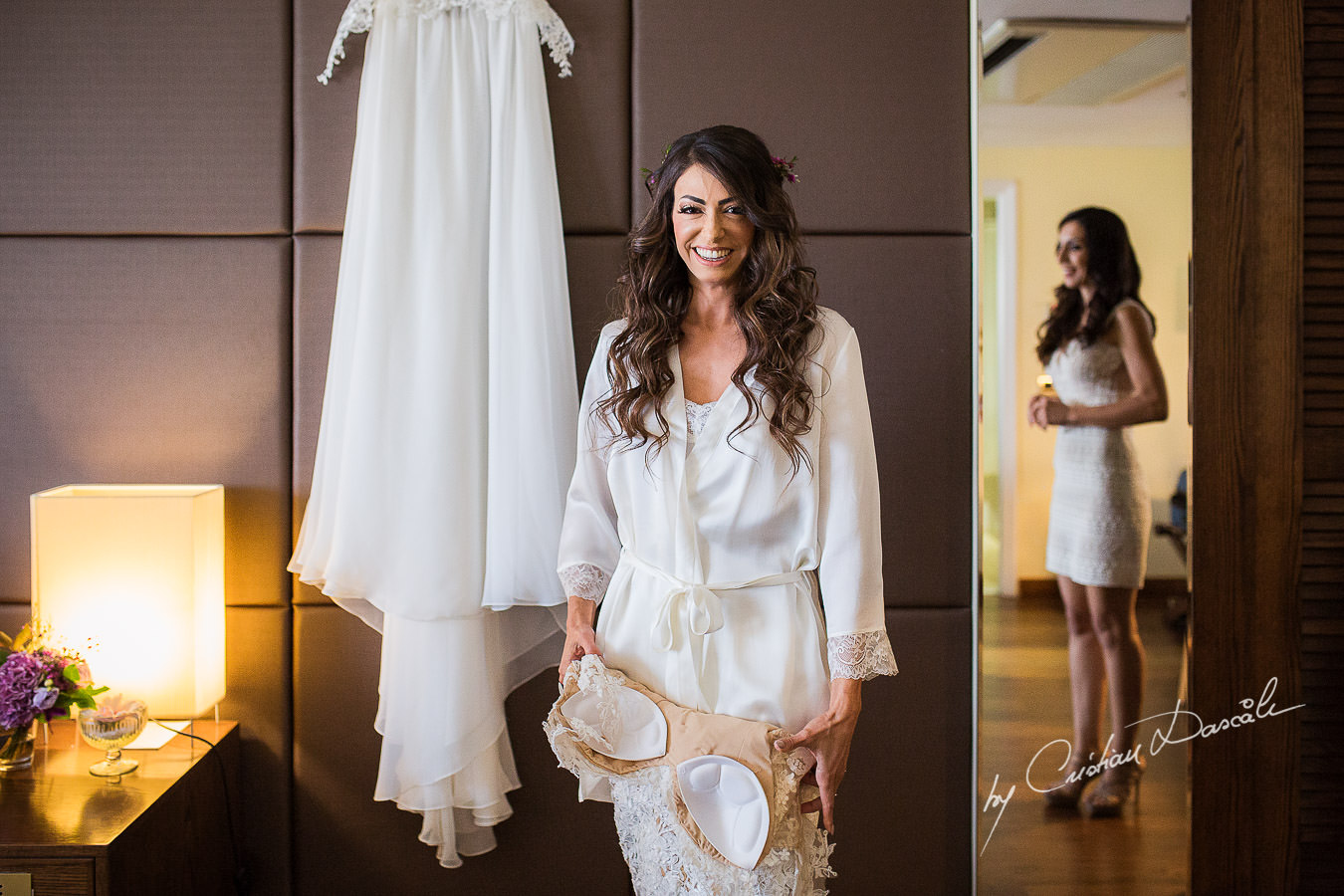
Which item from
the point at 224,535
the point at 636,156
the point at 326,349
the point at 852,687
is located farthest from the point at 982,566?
the point at 224,535

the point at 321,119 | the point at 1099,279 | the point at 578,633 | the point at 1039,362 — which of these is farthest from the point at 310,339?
the point at 1099,279

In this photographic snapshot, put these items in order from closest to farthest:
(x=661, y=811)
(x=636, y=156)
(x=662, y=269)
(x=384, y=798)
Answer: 1. (x=661, y=811)
2. (x=662, y=269)
3. (x=384, y=798)
4. (x=636, y=156)

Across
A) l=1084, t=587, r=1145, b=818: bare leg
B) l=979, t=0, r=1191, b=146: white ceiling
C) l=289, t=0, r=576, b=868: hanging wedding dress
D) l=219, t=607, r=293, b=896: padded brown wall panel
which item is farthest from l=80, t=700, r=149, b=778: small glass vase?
l=979, t=0, r=1191, b=146: white ceiling

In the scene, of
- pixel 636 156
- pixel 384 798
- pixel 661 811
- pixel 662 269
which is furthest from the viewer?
pixel 636 156

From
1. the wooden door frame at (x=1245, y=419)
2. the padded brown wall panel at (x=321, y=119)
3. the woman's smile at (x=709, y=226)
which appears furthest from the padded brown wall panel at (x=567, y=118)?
the wooden door frame at (x=1245, y=419)

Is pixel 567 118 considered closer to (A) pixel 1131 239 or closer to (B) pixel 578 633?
(B) pixel 578 633

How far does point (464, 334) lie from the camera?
1817 mm

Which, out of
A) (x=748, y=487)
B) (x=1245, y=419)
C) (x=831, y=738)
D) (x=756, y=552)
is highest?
(x=1245, y=419)

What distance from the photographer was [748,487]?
142 cm

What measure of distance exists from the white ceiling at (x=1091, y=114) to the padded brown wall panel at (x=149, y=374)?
5.49 feet

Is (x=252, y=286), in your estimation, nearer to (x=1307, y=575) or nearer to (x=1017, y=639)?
(x=1017, y=639)

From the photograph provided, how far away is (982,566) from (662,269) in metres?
1.05

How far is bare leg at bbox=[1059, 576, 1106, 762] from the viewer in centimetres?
202

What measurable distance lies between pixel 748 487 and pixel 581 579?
370 millimetres
